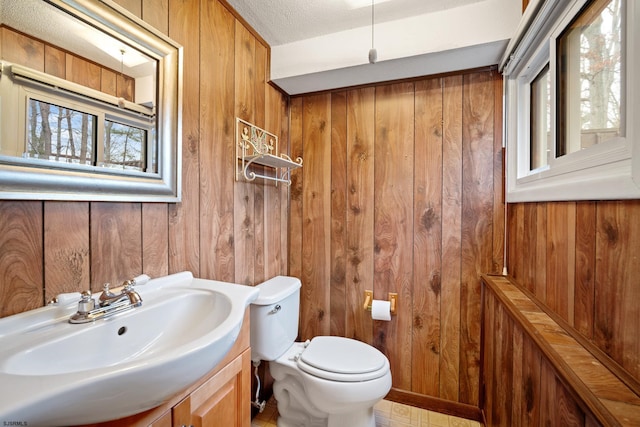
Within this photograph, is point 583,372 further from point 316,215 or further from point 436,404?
point 316,215

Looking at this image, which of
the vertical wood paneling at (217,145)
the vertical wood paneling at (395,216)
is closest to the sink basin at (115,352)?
the vertical wood paneling at (217,145)

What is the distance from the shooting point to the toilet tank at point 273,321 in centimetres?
131

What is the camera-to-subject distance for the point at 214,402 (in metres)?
0.83

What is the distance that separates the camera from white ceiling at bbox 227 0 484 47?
4.31 feet

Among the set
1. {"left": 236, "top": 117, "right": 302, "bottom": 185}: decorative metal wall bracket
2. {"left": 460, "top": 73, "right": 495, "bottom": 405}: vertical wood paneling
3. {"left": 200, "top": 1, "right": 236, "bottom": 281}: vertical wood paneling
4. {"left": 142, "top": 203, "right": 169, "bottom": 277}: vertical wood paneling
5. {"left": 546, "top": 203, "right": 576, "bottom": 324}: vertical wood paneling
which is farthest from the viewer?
{"left": 460, "top": 73, "right": 495, "bottom": 405}: vertical wood paneling

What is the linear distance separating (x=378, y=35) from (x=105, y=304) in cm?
166

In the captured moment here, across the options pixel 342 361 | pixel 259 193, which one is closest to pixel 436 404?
pixel 342 361

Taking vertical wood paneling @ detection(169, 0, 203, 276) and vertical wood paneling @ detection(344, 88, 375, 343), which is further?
vertical wood paneling @ detection(344, 88, 375, 343)

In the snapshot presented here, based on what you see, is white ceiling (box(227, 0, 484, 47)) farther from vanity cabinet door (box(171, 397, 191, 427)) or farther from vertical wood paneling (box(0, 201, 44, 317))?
vanity cabinet door (box(171, 397, 191, 427))

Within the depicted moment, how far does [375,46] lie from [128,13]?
110 centimetres

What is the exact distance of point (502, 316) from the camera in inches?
46.8

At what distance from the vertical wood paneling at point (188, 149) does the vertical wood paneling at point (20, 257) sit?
1.27 ft

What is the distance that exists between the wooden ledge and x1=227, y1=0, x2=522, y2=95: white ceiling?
4.03ft

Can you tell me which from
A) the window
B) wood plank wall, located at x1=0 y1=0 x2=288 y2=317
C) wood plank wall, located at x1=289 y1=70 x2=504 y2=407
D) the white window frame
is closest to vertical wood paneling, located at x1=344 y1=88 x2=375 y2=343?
wood plank wall, located at x1=289 y1=70 x2=504 y2=407
